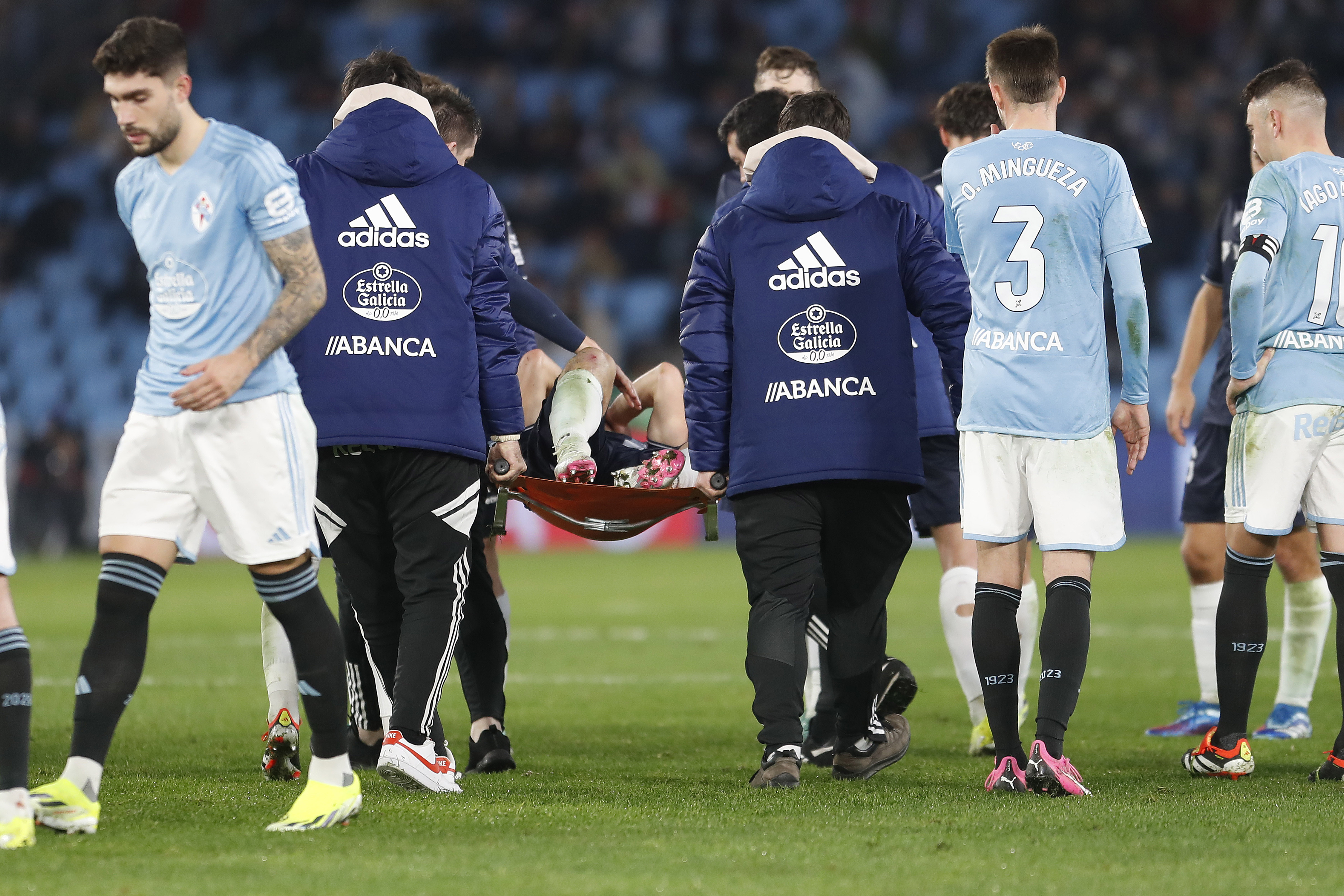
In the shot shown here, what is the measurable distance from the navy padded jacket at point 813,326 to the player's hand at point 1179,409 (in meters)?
2.03

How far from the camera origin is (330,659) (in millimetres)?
4414

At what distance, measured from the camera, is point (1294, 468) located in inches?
213

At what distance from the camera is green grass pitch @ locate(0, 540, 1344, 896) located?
374 centimetres

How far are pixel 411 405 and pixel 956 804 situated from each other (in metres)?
2.17

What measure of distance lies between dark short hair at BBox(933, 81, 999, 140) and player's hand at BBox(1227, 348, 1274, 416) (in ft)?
5.57

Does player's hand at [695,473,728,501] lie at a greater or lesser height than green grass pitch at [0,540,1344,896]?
greater

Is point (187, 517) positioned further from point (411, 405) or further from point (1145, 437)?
point (1145, 437)

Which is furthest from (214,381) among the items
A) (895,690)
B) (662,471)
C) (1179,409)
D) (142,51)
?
(1179,409)

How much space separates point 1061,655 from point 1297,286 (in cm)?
164

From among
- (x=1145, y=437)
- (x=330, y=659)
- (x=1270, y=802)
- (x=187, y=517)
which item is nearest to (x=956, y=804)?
(x=1270, y=802)

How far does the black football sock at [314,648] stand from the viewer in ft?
14.4

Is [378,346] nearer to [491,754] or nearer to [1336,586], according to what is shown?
[491,754]

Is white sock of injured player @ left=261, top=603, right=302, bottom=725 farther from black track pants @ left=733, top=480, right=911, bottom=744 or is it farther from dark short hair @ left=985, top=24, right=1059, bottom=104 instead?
dark short hair @ left=985, top=24, right=1059, bottom=104

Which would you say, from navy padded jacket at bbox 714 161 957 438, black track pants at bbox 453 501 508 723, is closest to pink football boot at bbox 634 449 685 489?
black track pants at bbox 453 501 508 723
